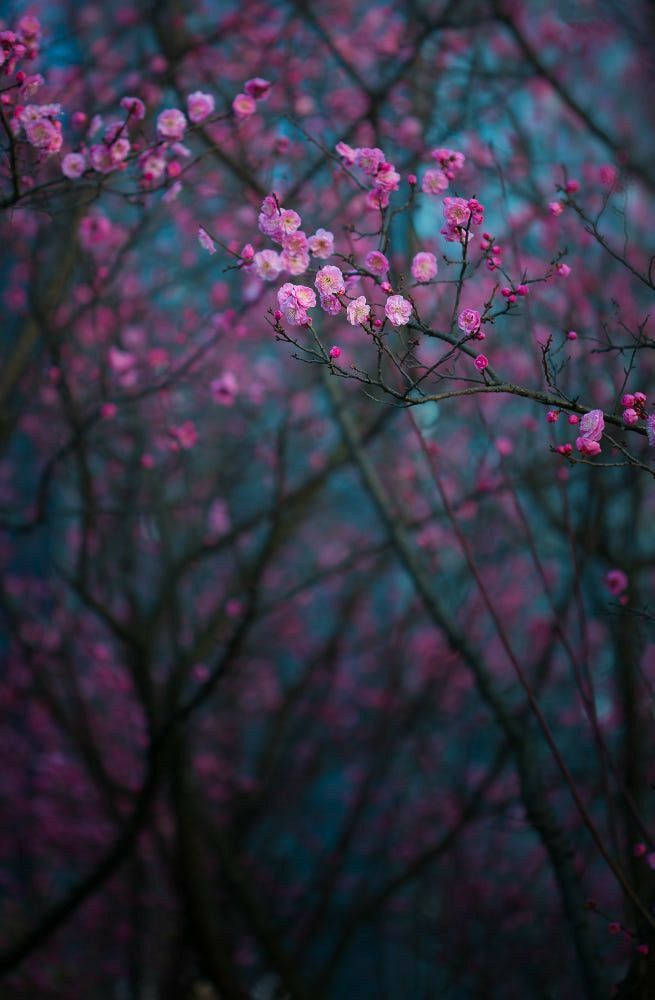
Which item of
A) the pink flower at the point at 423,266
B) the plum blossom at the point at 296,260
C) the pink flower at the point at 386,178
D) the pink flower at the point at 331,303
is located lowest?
the pink flower at the point at 331,303

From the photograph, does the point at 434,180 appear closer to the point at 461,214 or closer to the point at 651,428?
the point at 461,214

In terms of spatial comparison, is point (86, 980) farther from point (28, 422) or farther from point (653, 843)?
point (653, 843)

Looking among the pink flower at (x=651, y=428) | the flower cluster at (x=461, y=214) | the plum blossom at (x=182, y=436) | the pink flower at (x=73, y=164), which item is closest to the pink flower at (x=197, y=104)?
the pink flower at (x=73, y=164)

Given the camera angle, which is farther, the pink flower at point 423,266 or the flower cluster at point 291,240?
the pink flower at point 423,266

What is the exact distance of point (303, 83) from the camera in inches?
226

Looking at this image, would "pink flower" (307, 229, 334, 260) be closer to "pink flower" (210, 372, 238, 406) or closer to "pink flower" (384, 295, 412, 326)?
"pink flower" (384, 295, 412, 326)

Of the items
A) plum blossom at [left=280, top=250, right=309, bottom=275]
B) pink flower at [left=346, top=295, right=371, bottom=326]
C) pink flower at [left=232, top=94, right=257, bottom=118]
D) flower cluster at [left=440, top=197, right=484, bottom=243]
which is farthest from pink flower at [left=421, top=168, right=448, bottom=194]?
pink flower at [left=232, top=94, right=257, bottom=118]

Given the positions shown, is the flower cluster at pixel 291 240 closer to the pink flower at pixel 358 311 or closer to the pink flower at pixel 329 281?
the pink flower at pixel 329 281

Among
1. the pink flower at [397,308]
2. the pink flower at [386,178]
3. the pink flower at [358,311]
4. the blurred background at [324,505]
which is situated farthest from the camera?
the blurred background at [324,505]

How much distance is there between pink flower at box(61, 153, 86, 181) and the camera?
2.82 m

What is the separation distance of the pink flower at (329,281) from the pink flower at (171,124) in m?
1.19

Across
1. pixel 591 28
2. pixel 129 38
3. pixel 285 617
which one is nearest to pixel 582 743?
pixel 285 617

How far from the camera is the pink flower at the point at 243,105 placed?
303cm

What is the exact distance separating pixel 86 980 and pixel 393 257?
745 centimetres
